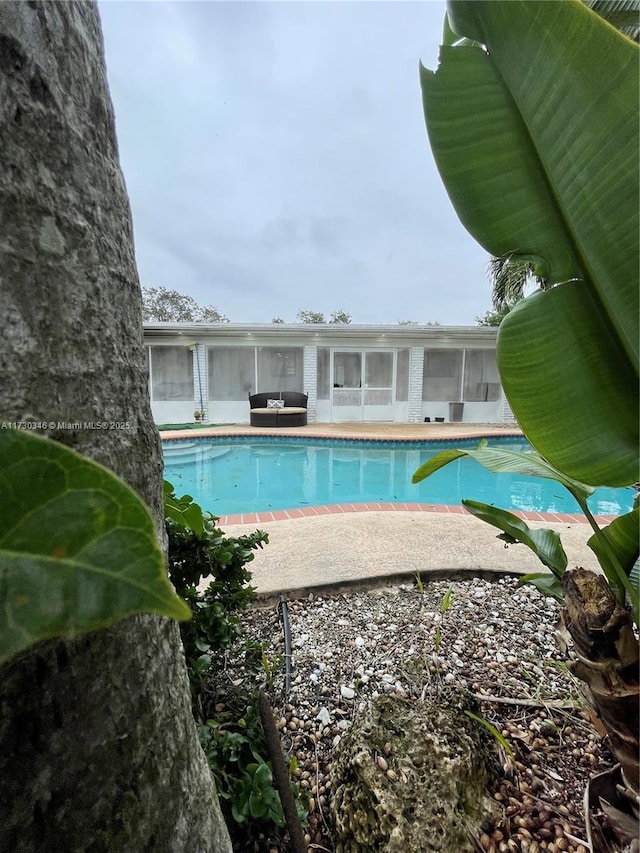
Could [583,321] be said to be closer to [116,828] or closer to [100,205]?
[100,205]

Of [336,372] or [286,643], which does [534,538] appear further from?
[336,372]

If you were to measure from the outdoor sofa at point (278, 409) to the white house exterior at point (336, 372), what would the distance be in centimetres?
47

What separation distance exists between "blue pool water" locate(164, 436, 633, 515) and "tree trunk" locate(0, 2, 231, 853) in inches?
206

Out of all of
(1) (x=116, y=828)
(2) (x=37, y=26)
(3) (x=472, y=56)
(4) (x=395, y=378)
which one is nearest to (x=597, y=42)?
(3) (x=472, y=56)

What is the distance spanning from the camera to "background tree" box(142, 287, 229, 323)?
28178 mm

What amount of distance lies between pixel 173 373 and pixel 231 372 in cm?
192

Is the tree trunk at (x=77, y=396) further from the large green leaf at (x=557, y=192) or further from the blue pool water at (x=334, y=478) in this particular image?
the blue pool water at (x=334, y=478)

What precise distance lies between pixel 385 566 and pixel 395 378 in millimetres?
11074

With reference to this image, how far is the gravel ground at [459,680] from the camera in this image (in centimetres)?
118

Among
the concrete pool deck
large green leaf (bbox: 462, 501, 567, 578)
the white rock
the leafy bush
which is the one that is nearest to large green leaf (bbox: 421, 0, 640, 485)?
large green leaf (bbox: 462, 501, 567, 578)

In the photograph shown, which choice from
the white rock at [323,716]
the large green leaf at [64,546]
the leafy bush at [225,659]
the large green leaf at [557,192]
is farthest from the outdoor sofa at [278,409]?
the large green leaf at [64,546]

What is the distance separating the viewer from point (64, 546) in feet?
0.74

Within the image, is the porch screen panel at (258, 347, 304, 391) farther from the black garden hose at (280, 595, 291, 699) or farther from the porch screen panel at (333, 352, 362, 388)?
the black garden hose at (280, 595, 291, 699)

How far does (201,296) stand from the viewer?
32344 millimetres
